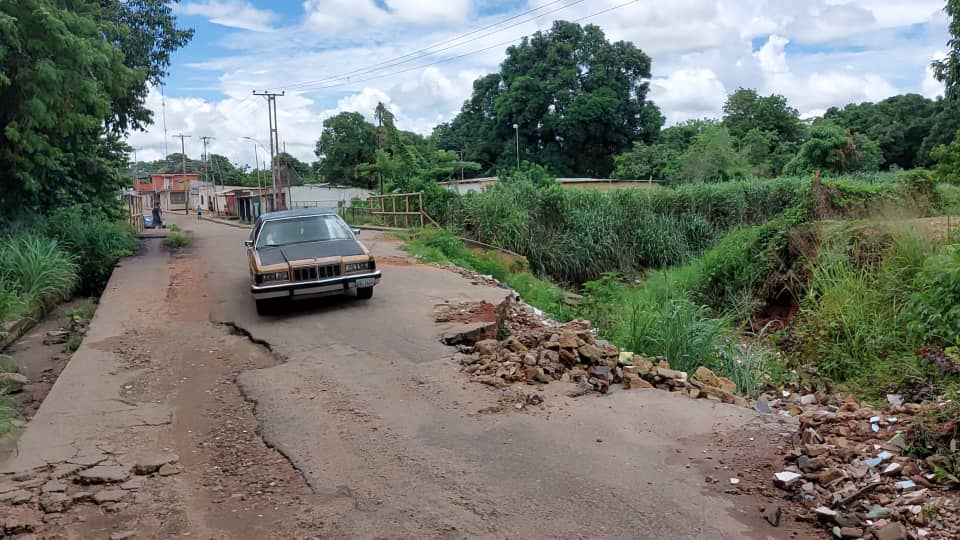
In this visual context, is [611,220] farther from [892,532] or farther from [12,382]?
[892,532]

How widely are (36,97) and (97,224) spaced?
7344 millimetres

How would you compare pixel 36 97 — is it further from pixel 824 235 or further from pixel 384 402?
pixel 824 235

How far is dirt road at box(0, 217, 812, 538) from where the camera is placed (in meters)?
4.19

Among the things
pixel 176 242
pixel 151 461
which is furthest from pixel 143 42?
pixel 151 461

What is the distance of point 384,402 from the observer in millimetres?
6477

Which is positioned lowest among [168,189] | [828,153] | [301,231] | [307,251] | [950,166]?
[307,251]

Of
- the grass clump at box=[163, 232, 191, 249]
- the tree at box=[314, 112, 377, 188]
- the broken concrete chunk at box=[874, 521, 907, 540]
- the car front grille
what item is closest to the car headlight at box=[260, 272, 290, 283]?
the car front grille

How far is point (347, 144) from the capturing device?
61.9m

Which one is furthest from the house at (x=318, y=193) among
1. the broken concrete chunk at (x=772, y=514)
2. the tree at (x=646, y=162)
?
the broken concrete chunk at (x=772, y=514)

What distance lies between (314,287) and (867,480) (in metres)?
7.38

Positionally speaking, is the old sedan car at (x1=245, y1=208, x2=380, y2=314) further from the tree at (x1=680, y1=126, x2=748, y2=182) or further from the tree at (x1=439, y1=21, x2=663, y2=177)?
the tree at (x1=439, y1=21, x2=663, y2=177)

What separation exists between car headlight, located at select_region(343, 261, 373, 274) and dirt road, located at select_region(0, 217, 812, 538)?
124cm

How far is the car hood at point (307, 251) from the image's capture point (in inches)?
399

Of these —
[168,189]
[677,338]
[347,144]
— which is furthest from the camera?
[168,189]
